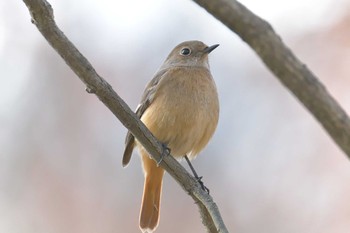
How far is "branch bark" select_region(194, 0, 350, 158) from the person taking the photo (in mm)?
1344

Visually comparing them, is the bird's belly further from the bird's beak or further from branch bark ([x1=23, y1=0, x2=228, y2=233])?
branch bark ([x1=23, y1=0, x2=228, y2=233])

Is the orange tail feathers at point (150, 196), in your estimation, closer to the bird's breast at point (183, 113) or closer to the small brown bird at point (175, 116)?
the small brown bird at point (175, 116)

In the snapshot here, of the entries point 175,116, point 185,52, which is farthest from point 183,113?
point 185,52

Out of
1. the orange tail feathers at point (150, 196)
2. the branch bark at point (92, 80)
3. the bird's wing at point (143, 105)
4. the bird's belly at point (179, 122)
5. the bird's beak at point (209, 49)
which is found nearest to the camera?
the branch bark at point (92, 80)

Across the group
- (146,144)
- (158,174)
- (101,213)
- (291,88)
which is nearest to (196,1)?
(291,88)

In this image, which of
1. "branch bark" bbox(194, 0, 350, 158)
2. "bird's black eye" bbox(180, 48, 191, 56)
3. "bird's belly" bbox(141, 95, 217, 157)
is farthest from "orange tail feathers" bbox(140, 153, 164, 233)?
"branch bark" bbox(194, 0, 350, 158)

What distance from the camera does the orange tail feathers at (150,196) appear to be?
16.2 feet

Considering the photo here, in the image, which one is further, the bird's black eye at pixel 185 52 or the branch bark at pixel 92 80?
the bird's black eye at pixel 185 52

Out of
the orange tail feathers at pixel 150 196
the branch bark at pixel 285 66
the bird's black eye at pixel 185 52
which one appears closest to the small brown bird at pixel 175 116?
the orange tail feathers at pixel 150 196

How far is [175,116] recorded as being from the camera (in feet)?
15.1

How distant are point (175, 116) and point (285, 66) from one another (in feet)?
10.6

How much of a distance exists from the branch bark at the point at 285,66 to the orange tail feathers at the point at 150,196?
11.6ft

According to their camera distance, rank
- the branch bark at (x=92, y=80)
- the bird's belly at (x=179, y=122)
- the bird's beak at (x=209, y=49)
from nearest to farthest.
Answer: the branch bark at (x=92, y=80), the bird's belly at (x=179, y=122), the bird's beak at (x=209, y=49)

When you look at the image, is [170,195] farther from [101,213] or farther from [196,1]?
[196,1]
